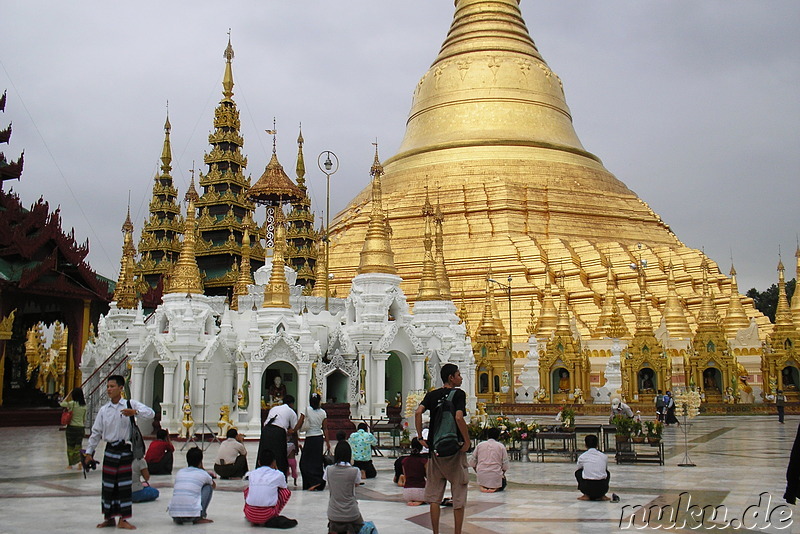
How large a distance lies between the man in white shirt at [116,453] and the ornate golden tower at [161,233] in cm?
3339

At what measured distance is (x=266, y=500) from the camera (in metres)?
8.70

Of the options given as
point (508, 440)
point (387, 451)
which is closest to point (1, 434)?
point (387, 451)

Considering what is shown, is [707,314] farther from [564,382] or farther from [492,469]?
[492,469]

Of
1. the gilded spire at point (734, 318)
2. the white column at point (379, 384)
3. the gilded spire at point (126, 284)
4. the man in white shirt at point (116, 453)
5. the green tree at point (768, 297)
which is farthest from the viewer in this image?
the green tree at point (768, 297)

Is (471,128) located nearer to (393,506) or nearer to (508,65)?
(508,65)

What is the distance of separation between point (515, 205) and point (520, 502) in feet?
115

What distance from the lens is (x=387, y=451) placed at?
17625 millimetres

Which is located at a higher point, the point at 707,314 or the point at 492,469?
the point at 707,314

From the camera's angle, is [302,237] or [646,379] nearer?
[646,379]

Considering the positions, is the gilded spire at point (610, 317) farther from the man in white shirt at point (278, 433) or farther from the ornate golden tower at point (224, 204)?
the man in white shirt at point (278, 433)

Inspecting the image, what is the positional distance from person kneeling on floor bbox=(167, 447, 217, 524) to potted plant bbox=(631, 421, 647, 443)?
28.1 ft

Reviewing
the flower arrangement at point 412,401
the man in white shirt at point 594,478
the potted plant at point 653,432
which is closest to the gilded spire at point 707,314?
the flower arrangement at point 412,401

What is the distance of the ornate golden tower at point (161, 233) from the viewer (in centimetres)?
4300

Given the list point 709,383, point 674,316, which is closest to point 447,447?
point 709,383
